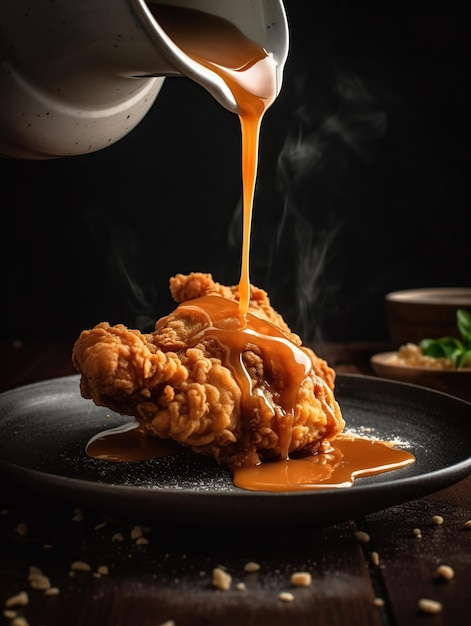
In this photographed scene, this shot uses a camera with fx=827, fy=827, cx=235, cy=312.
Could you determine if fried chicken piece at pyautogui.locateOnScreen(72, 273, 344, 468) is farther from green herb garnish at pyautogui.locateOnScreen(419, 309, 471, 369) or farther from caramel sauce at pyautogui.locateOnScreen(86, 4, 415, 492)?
green herb garnish at pyautogui.locateOnScreen(419, 309, 471, 369)

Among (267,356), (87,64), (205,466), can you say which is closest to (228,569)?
(205,466)

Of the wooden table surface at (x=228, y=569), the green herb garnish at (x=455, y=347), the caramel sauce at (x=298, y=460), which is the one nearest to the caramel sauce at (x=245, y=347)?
the caramel sauce at (x=298, y=460)

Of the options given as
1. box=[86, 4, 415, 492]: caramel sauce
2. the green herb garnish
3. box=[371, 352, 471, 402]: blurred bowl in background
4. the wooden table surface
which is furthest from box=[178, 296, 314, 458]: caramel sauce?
the green herb garnish

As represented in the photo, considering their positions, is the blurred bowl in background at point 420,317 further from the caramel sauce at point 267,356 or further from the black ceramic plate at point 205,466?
the caramel sauce at point 267,356

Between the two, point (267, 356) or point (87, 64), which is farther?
point (267, 356)

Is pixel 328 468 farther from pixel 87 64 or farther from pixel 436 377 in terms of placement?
pixel 436 377
